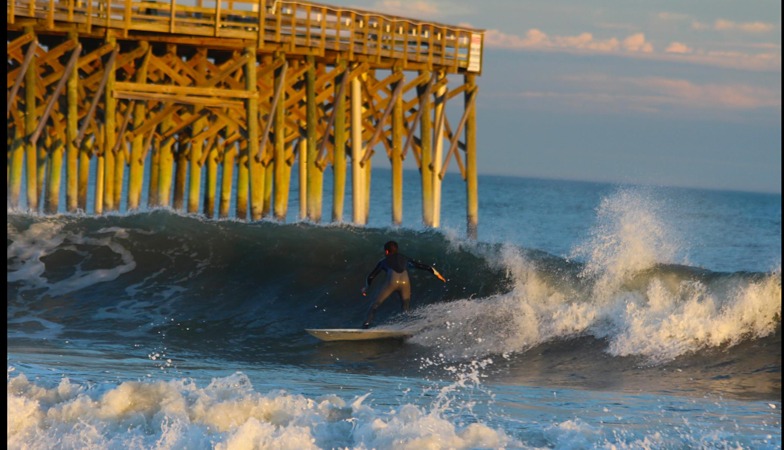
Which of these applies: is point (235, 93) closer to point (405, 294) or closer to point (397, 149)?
point (397, 149)

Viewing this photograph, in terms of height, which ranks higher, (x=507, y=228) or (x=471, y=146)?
(x=471, y=146)

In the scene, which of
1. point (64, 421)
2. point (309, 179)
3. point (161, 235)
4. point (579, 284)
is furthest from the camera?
point (309, 179)

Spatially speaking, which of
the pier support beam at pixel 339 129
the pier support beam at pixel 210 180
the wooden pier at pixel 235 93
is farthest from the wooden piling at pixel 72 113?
the pier support beam at pixel 339 129

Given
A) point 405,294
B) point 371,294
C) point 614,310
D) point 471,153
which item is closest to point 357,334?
point 405,294

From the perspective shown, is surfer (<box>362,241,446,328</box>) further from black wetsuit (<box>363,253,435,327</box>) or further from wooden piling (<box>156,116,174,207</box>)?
wooden piling (<box>156,116,174,207</box>)

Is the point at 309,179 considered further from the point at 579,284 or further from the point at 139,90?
the point at 579,284

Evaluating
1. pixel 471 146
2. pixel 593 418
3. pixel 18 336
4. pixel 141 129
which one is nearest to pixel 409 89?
pixel 471 146

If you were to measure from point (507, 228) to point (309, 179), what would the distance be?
34.9m

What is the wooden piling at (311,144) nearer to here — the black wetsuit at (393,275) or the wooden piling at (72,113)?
the wooden piling at (72,113)

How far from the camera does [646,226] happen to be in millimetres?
20219

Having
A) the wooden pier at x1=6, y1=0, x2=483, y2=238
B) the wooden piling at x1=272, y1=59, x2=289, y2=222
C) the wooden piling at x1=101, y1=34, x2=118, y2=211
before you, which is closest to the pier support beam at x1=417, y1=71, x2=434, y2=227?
the wooden pier at x1=6, y1=0, x2=483, y2=238

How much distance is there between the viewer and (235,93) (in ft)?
81.7

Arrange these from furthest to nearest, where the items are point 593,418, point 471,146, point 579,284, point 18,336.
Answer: point 471,146, point 579,284, point 18,336, point 593,418

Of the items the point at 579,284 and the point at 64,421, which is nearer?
the point at 64,421
